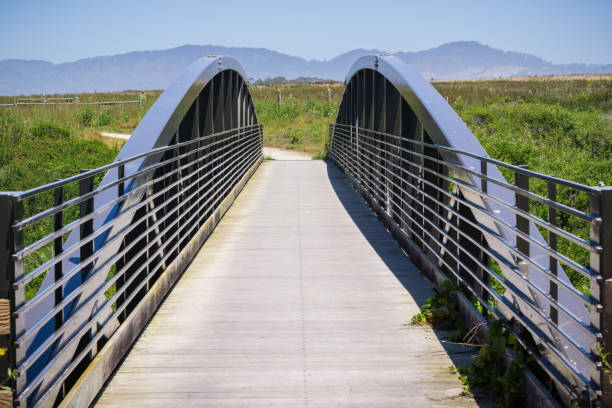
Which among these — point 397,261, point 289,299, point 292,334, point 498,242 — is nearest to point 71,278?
point 292,334

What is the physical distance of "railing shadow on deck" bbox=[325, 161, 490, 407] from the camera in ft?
14.5

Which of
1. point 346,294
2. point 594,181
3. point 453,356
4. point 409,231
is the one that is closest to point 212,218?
point 409,231

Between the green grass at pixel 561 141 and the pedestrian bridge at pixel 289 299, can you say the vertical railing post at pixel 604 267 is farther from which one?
the green grass at pixel 561 141

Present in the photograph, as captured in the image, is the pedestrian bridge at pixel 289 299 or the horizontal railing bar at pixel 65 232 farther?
the pedestrian bridge at pixel 289 299

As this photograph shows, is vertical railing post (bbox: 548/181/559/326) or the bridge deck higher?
vertical railing post (bbox: 548/181/559/326)

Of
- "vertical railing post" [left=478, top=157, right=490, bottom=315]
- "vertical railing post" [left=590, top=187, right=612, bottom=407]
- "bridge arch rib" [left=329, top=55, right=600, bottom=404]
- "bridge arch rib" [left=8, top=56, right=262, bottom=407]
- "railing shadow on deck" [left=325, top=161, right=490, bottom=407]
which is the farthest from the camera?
"vertical railing post" [left=478, top=157, right=490, bottom=315]

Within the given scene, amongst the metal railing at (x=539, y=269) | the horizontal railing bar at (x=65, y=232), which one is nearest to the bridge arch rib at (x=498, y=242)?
the metal railing at (x=539, y=269)

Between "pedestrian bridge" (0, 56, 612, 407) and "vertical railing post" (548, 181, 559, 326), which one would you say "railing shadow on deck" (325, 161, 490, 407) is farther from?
"vertical railing post" (548, 181, 559, 326)

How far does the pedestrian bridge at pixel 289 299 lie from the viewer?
121 inches

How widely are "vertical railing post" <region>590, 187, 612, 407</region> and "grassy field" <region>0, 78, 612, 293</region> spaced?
267 inches

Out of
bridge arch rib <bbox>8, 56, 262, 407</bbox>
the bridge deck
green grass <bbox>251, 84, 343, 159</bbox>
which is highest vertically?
green grass <bbox>251, 84, 343, 159</bbox>

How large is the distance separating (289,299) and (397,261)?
6.00 ft

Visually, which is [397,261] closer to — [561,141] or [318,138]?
[561,141]

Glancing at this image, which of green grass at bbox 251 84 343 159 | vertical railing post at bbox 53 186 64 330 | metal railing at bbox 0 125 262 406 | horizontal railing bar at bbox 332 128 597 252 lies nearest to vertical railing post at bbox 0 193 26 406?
metal railing at bbox 0 125 262 406
